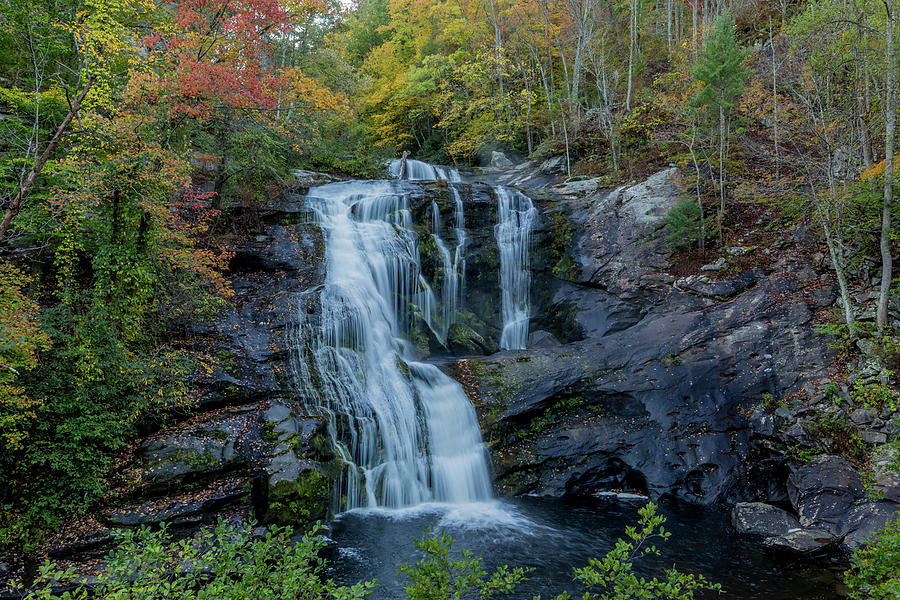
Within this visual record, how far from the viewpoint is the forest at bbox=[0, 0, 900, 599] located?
6.64 m

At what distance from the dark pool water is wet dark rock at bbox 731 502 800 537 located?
26 centimetres

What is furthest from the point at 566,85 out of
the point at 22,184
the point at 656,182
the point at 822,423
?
the point at 22,184

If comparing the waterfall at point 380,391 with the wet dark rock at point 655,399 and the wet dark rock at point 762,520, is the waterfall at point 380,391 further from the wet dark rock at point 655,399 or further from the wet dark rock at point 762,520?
the wet dark rock at point 762,520

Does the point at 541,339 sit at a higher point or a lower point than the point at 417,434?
higher

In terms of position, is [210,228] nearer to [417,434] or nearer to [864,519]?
[417,434]

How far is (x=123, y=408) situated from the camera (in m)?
8.33

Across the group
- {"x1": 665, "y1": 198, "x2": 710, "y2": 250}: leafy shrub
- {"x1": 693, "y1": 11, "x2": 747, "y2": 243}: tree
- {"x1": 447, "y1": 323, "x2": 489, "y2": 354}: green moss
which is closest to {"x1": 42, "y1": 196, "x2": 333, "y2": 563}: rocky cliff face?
{"x1": 447, "y1": 323, "x2": 489, "y2": 354}: green moss

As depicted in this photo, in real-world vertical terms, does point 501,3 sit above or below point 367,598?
above

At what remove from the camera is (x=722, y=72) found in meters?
14.0

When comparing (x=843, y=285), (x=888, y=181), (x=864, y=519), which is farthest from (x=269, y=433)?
(x=888, y=181)

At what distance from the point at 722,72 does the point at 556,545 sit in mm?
14236

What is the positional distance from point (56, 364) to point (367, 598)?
21.3 feet

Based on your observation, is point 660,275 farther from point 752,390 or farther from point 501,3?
point 501,3

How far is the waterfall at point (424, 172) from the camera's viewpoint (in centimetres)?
2233
